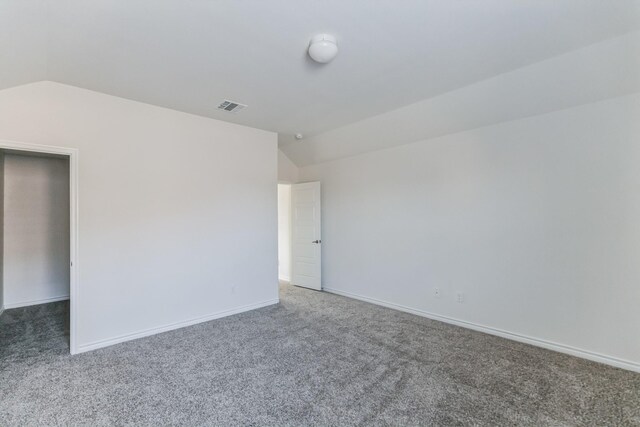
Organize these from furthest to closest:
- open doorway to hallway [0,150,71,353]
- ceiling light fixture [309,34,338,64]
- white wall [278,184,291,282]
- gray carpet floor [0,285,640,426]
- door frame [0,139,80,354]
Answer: white wall [278,184,291,282], open doorway to hallway [0,150,71,353], door frame [0,139,80,354], ceiling light fixture [309,34,338,64], gray carpet floor [0,285,640,426]

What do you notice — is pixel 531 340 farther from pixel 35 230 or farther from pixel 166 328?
pixel 35 230

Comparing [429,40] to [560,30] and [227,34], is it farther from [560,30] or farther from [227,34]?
[227,34]

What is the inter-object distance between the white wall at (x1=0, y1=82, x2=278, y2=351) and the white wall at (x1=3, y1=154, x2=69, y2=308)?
2.56 m

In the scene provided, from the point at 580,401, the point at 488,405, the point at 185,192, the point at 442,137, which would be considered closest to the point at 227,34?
the point at 185,192

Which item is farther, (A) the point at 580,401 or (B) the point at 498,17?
(A) the point at 580,401

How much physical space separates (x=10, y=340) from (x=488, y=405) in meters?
4.83

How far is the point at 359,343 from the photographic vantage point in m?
3.25

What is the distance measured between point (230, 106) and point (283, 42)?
1592 mm

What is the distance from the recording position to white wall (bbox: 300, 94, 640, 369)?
2736 mm

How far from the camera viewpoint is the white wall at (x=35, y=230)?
4.67m

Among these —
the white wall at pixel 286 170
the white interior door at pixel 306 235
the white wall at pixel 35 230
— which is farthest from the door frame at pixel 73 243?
the white interior door at pixel 306 235

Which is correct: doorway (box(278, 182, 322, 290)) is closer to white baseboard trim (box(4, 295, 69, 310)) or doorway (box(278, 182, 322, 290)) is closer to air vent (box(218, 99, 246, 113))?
air vent (box(218, 99, 246, 113))

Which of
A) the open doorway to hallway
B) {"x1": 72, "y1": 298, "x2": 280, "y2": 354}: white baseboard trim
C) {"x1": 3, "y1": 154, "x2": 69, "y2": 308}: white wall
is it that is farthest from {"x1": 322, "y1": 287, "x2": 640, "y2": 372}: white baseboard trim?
{"x1": 3, "y1": 154, "x2": 69, "y2": 308}: white wall

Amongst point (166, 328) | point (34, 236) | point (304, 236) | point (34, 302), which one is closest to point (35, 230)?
point (34, 236)
